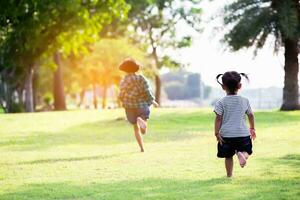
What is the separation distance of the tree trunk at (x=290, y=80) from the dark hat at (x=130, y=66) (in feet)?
63.3

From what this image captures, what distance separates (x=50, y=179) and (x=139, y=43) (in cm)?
5342

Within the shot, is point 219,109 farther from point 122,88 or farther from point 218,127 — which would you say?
point 122,88

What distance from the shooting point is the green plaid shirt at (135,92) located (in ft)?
39.0

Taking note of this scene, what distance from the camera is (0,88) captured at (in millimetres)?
50594

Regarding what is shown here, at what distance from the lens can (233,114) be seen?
26.2 feet

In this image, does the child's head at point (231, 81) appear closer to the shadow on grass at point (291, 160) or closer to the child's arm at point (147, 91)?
the shadow on grass at point (291, 160)

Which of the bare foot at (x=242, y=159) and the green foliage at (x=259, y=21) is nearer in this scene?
the bare foot at (x=242, y=159)

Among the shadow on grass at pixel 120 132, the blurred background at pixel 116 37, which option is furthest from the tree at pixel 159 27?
the shadow on grass at pixel 120 132

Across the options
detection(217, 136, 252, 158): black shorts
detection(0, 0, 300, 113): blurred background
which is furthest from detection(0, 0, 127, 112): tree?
detection(217, 136, 252, 158): black shorts

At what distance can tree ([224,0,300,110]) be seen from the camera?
1049 inches

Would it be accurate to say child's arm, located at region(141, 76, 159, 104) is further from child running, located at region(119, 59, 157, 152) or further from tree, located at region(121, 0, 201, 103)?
tree, located at region(121, 0, 201, 103)

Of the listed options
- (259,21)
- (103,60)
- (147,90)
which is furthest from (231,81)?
(103,60)

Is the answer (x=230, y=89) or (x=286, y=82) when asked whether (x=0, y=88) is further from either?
(x=230, y=89)

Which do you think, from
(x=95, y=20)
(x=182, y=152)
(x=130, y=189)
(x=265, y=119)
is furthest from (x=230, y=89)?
(x=95, y=20)
